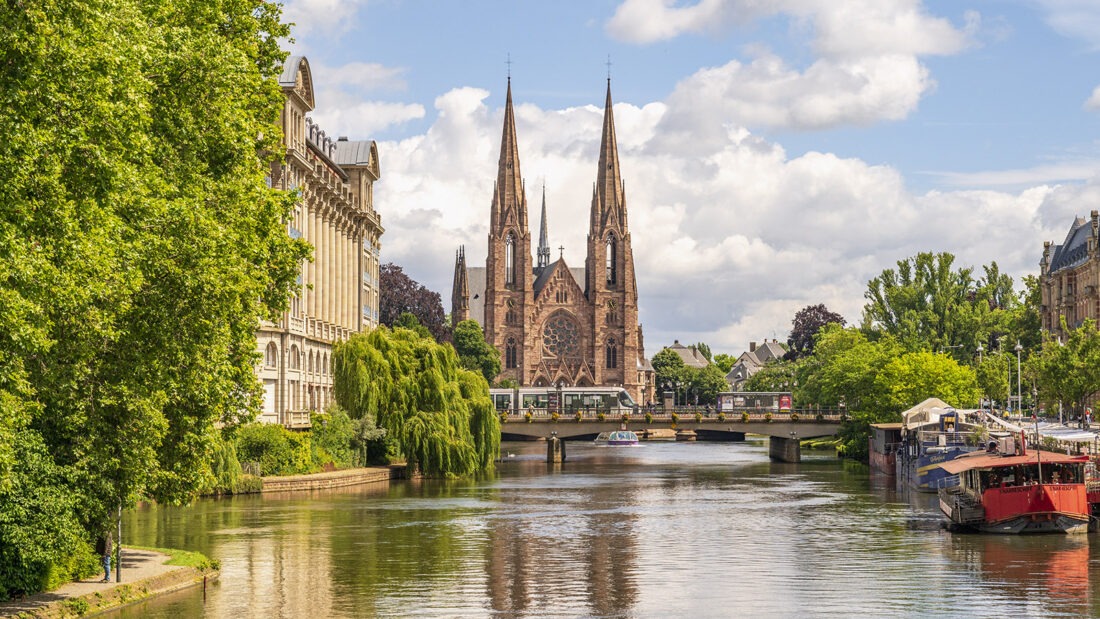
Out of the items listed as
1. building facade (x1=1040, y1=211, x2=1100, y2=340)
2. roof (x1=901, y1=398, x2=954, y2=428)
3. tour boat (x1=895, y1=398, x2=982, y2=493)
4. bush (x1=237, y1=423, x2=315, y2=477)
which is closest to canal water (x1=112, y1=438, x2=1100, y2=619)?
bush (x1=237, y1=423, x2=315, y2=477)

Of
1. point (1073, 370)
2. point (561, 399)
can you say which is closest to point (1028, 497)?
point (1073, 370)

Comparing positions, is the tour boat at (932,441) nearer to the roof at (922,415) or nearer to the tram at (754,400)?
the roof at (922,415)

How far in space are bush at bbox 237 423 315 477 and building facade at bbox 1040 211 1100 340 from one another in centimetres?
6872

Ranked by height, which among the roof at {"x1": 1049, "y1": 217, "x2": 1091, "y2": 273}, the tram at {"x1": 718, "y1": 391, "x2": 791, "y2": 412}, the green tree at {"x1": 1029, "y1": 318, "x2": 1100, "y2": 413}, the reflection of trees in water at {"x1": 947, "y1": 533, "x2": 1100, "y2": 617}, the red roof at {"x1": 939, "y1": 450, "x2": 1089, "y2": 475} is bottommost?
the reflection of trees in water at {"x1": 947, "y1": 533, "x2": 1100, "y2": 617}

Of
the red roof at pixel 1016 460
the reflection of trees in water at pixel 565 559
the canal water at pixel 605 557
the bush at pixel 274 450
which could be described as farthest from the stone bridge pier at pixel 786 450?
the red roof at pixel 1016 460

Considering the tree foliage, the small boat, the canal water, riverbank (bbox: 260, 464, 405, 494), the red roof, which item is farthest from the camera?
the small boat

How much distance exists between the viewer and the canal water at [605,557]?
35406 mm

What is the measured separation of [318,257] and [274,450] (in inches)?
803

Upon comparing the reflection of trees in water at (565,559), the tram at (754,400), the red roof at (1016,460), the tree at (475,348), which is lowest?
the reflection of trees in water at (565,559)

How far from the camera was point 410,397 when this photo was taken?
78.9 m

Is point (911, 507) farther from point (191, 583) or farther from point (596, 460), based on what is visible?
point (596, 460)

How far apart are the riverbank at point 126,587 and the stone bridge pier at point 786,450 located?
77.0 metres

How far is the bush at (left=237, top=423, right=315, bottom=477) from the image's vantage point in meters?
68.6

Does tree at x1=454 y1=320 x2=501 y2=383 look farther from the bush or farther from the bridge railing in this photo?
the bush
